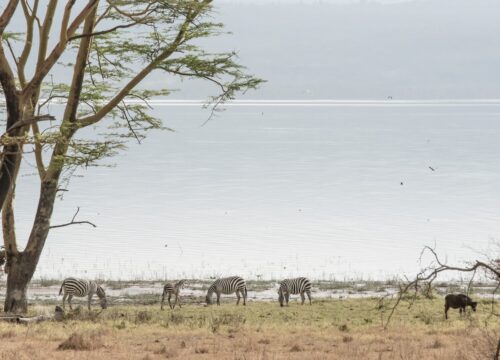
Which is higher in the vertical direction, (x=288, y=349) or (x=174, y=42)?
(x=174, y=42)

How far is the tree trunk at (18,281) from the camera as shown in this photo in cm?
2238

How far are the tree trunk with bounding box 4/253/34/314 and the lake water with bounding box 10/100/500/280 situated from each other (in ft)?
33.9

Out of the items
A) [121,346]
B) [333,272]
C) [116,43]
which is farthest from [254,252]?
[121,346]

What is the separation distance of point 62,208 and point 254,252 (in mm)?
21247

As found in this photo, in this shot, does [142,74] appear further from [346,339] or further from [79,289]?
[346,339]

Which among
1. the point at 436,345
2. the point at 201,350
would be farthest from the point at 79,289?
the point at 436,345

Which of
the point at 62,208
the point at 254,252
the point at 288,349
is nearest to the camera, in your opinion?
the point at 288,349

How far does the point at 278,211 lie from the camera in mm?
55406

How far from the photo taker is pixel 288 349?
610 inches

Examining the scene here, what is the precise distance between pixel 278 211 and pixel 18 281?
3377 centimetres

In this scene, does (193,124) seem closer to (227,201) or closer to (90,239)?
(227,201)

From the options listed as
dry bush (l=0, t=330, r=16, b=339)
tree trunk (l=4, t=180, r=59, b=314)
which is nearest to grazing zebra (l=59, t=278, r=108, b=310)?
tree trunk (l=4, t=180, r=59, b=314)

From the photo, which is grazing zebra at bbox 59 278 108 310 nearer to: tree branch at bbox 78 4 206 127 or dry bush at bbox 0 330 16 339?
tree branch at bbox 78 4 206 127

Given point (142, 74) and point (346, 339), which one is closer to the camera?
point (346, 339)
